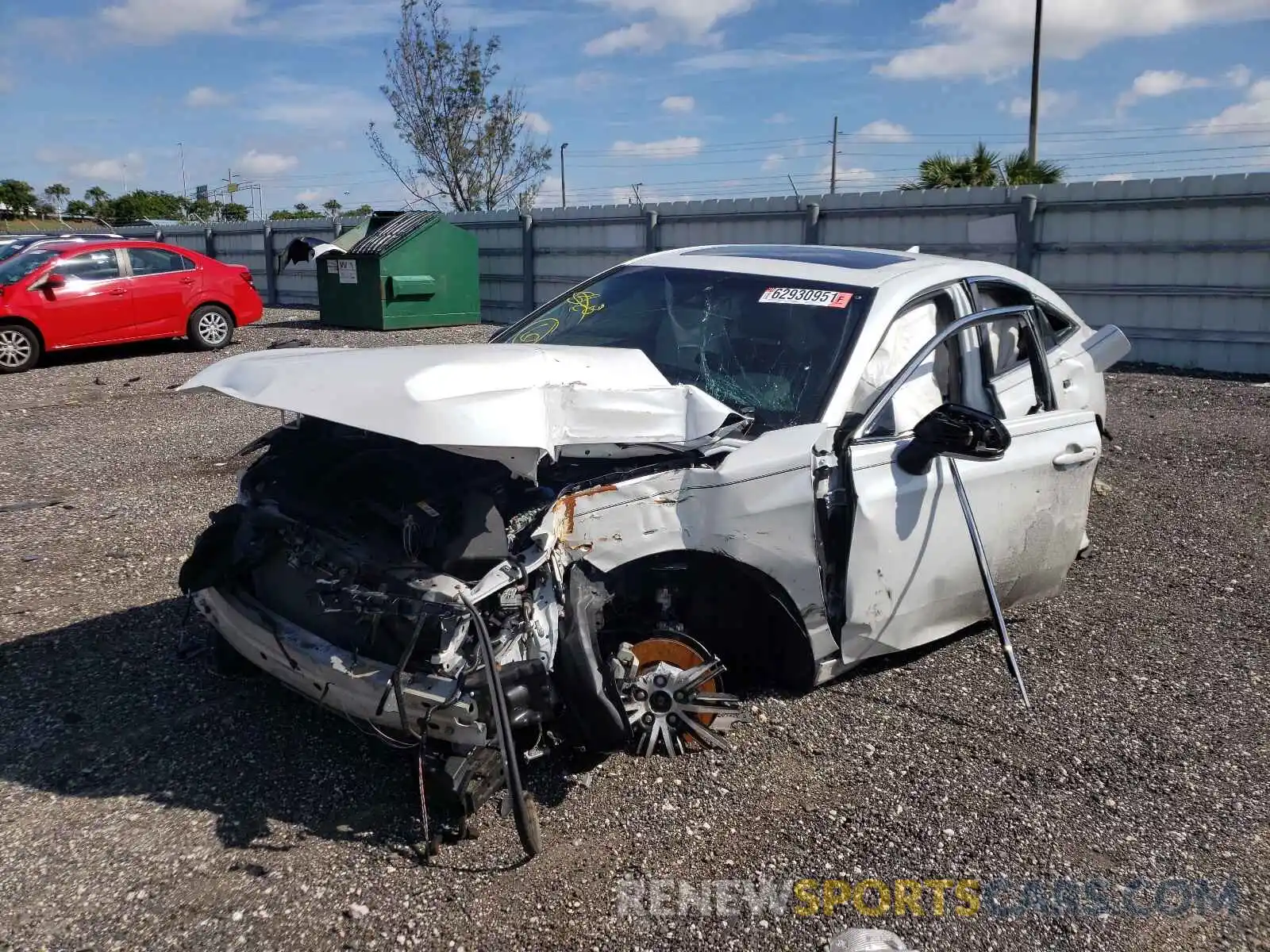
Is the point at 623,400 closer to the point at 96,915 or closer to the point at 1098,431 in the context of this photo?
the point at 96,915

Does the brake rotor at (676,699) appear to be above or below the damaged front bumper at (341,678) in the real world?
below

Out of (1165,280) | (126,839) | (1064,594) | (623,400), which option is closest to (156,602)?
(126,839)

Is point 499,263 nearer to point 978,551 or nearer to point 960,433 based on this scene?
point 978,551

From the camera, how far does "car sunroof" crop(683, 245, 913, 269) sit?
15.9ft

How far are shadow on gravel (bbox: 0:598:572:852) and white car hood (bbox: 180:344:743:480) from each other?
1019 mm

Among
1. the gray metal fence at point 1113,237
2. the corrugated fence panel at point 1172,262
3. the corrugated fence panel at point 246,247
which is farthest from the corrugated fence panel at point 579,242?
the corrugated fence panel at point 246,247

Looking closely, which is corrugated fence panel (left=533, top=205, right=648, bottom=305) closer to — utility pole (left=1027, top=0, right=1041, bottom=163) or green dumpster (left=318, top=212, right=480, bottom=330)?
green dumpster (left=318, top=212, right=480, bottom=330)

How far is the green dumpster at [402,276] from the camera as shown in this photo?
16.7 metres

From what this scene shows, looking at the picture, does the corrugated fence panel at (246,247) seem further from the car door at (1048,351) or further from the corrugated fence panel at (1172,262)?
the car door at (1048,351)

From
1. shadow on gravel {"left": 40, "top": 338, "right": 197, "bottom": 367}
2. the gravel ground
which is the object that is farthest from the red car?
the gravel ground

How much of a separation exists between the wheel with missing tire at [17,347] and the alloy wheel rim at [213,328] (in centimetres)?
205

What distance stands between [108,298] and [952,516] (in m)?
12.7

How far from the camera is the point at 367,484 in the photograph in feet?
12.0

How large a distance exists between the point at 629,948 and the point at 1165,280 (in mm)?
12201
